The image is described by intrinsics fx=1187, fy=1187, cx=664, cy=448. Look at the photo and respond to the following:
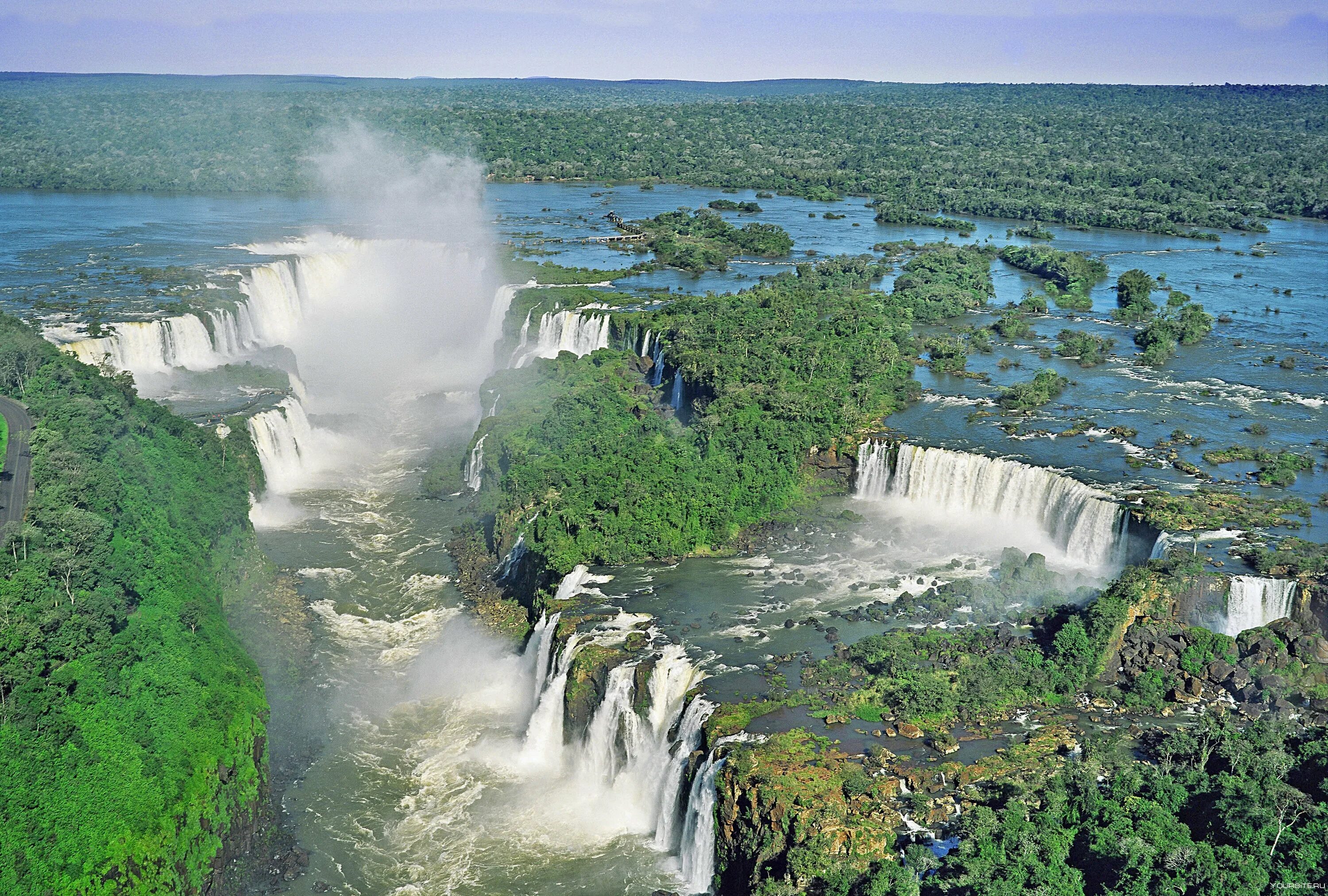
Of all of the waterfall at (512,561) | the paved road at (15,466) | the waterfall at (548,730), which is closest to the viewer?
the waterfall at (548,730)

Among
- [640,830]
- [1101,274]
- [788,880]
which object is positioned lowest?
[640,830]

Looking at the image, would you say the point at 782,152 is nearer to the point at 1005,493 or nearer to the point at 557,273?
the point at 557,273

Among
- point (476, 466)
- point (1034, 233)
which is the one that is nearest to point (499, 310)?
point (476, 466)

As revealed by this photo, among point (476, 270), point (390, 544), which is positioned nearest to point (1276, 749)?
point (390, 544)

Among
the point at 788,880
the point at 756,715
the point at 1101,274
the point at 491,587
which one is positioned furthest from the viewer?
the point at 1101,274

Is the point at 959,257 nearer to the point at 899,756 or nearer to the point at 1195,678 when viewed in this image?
the point at 1195,678

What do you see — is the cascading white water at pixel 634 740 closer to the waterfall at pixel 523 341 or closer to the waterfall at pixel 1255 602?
the waterfall at pixel 1255 602

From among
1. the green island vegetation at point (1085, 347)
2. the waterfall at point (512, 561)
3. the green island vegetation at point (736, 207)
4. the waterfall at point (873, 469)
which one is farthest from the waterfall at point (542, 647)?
the green island vegetation at point (736, 207)
